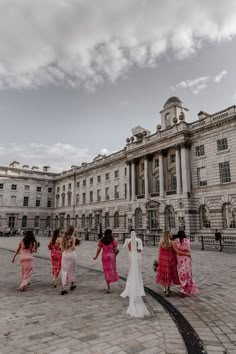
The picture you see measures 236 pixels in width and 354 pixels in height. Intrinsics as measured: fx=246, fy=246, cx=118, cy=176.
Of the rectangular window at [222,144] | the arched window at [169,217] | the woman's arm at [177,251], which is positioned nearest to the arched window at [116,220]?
the arched window at [169,217]

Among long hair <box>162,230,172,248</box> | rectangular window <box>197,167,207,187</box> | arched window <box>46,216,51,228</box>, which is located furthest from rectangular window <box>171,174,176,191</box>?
arched window <box>46,216,51,228</box>

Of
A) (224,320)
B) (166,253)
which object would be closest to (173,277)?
(166,253)

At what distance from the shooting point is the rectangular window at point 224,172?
87.4 feet

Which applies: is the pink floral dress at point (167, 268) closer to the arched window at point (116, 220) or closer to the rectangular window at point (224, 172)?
the rectangular window at point (224, 172)

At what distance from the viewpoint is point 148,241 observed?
90.8 feet

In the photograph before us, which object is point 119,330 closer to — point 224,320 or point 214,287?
point 224,320

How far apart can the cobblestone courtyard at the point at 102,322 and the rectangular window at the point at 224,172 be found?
69.9ft

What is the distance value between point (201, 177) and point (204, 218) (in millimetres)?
4822

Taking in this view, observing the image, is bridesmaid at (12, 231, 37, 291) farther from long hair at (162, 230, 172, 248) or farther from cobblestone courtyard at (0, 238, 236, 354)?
long hair at (162, 230, 172, 248)

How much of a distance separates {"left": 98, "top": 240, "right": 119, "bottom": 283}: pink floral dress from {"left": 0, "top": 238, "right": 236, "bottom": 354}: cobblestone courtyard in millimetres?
404

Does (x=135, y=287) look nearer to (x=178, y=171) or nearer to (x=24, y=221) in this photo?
(x=178, y=171)

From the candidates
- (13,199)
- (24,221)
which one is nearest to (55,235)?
(13,199)

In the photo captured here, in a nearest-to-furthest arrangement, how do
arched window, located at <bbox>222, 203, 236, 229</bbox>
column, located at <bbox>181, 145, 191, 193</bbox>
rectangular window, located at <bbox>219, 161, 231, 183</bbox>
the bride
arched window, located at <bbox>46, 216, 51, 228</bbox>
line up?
the bride
arched window, located at <bbox>222, 203, 236, 229</bbox>
rectangular window, located at <bbox>219, 161, 231, 183</bbox>
column, located at <bbox>181, 145, 191, 193</bbox>
arched window, located at <bbox>46, 216, 51, 228</bbox>

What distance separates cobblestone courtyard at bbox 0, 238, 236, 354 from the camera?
3580 millimetres
